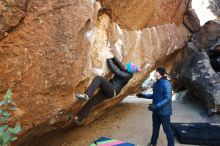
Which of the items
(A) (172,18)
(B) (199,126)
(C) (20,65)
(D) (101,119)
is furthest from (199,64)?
(C) (20,65)

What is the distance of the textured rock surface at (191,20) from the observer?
11898 millimetres

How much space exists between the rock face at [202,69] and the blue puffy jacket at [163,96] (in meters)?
3.62

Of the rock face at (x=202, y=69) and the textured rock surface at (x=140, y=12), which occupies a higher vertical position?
the textured rock surface at (x=140, y=12)

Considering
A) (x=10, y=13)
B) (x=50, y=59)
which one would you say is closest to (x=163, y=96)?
(x=50, y=59)

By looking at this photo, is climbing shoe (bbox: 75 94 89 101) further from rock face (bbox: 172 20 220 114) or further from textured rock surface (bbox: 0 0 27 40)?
rock face (bbox: 172 20 220 114)

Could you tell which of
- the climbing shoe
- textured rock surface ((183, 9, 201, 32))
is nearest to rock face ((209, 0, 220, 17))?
textured rock surface ((183, 9, 201, 32))

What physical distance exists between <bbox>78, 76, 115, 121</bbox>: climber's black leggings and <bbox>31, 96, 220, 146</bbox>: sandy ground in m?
1.08

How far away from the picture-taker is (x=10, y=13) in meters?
4.21

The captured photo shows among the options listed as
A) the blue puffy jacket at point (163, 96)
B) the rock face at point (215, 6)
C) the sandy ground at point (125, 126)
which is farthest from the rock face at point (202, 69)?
the blue puffy jacket at point (163, 96)

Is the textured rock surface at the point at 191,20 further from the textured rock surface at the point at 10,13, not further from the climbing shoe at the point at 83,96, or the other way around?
the textured rock surface at the point at 10,13

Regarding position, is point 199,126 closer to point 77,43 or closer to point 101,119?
point 101,119

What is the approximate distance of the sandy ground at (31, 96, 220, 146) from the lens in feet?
24.6

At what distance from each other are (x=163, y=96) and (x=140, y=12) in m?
2.59

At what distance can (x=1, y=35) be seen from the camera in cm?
423
